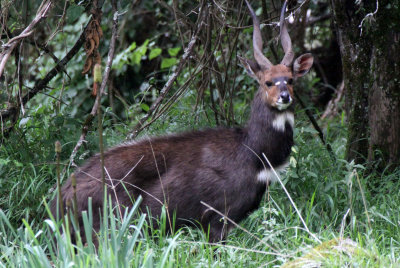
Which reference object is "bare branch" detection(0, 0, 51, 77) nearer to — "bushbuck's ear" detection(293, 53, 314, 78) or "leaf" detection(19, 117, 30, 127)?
"leaf" detection(19, 117, 30, 127)

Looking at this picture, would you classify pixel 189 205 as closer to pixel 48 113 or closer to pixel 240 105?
pixel 48 113

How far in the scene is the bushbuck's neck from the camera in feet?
16.0

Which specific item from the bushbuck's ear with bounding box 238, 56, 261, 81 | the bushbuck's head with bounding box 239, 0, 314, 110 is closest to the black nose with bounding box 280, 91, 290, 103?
the bushbuck's head with bounding box 239, 0, 314, 110

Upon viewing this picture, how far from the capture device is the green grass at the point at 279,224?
3619 millimetres

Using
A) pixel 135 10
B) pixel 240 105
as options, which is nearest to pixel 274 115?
pixel 240 105

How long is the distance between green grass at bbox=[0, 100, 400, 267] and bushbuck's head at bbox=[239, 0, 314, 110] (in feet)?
1.43

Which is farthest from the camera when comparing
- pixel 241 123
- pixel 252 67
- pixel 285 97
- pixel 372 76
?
pixel 241 123

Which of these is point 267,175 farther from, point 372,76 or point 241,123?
point 241,123

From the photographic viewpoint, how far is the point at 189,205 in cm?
496

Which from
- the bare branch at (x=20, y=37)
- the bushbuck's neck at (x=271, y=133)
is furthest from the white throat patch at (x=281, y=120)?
the bare branch at (x=20, y=37)

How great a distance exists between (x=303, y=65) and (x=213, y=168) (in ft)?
3.87

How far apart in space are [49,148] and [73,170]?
1.79 ft

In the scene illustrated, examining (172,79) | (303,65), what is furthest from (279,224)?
(172,79)

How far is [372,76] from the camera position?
5.55m
